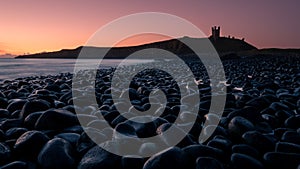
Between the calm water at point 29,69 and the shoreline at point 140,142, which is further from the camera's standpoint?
the calm water at point 29,69

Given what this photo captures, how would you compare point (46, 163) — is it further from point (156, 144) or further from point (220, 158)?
point (220, 158)

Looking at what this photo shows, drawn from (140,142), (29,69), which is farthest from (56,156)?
(29,69)

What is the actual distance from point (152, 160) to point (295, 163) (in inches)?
43.7

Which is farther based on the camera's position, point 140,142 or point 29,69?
point 29,69

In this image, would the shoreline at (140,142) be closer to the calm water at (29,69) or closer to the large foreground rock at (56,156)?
the large foreground rock at (56,156)

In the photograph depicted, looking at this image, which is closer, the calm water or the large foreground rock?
the large foreground rock

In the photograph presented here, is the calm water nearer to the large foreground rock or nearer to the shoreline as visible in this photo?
the shoreline

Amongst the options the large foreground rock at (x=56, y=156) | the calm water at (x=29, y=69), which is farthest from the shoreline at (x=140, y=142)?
the calm water at (x=29, y=69)

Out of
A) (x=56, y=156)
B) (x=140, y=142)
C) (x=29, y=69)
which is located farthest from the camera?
(x=29, y=69)

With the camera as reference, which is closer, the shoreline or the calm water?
the shoreline

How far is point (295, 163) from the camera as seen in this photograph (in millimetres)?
2211

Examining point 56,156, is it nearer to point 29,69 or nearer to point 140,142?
point 140,142

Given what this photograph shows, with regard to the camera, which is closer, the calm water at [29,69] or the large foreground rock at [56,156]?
the large foreground rock at [56,156]

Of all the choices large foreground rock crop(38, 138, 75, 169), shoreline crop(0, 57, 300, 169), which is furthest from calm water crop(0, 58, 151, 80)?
large foreground rock crop(38, 138, 75, 169)
